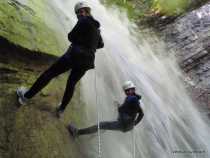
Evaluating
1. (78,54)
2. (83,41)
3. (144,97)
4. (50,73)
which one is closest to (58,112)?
(50,73)

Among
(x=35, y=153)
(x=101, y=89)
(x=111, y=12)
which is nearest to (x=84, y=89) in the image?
(x=101, y=89)

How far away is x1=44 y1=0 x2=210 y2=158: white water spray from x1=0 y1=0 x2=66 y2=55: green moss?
145 cm

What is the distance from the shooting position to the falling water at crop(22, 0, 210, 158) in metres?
9.80

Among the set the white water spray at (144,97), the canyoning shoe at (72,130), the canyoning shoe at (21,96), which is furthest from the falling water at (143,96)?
the canyoning shoe at (21,96)

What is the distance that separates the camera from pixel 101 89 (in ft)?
34.2

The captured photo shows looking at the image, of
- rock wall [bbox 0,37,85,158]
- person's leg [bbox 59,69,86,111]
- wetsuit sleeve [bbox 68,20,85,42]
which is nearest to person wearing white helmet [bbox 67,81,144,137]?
rock wall [bbox 0,37,85,158]

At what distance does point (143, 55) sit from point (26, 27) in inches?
250

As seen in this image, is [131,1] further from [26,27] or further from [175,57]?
[26,27]

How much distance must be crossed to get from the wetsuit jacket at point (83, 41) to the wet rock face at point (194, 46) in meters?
7.06

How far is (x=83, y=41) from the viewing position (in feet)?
23.3

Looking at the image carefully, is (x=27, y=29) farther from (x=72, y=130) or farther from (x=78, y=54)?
(x=72, y=130)

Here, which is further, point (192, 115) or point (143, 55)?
point (143, 55)

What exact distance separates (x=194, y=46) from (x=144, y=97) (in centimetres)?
403

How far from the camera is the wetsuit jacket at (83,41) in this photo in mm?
7012
